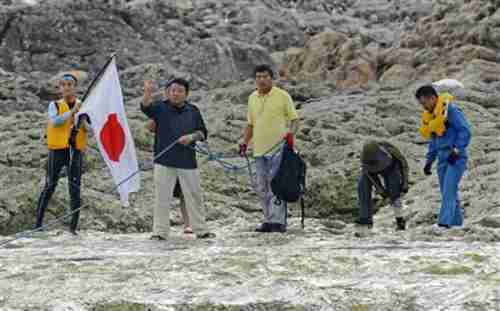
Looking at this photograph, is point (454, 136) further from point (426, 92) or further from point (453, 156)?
point (426, 92)

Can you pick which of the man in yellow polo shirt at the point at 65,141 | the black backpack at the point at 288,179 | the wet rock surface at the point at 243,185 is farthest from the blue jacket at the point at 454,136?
the man in yellow polo shirt at the point at 65,141

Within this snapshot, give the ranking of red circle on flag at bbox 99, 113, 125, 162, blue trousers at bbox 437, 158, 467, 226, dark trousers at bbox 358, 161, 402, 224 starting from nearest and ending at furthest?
blue trousers at bbox 437, 158, 467, 226, red circle on flag at bbox 99, 113, 125, 162, dark trousers at bbox 358, 161, 402, 224

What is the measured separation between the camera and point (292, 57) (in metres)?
41.2

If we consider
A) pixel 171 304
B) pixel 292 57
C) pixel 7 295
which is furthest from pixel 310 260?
pixel 292 57

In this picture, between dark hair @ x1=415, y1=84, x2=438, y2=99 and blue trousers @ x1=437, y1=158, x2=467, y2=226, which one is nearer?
dark hair @ x1=415, y1=84, x2=438, y2=99

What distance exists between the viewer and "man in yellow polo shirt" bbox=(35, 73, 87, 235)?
1092 centimetres

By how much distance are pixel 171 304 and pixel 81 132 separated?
438cm

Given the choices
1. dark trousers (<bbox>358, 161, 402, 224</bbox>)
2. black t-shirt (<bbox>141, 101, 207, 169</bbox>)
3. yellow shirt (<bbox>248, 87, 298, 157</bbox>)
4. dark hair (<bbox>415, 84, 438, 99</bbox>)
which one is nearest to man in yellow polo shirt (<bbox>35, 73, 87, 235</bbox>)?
black t-shirt (<bbox>141, 101, 207, 169</bbox>)

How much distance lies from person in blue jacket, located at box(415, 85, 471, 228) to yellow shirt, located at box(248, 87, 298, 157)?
166 cm

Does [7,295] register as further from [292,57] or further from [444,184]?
[292,57]

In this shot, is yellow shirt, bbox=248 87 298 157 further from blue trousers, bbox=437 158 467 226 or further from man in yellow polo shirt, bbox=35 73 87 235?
man in yellow polo shirt, bbox=35 73 87 235

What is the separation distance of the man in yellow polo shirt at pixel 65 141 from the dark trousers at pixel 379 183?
145 inches

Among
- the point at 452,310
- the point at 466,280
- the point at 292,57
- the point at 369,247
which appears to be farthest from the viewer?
the point at 292,57

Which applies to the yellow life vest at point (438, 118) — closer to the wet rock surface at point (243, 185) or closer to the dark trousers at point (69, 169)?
the wet rock surface at point (243, 185)
